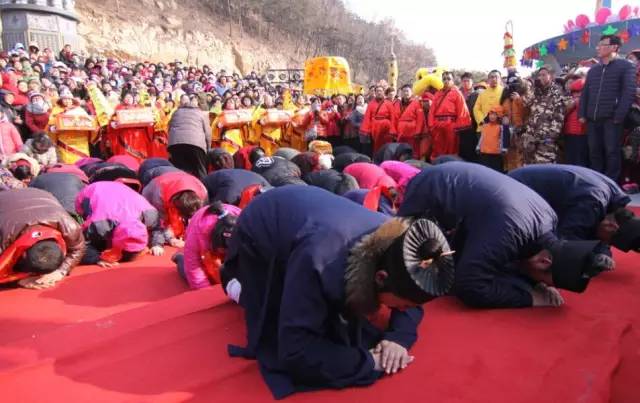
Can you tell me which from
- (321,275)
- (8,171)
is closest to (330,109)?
(8,171)

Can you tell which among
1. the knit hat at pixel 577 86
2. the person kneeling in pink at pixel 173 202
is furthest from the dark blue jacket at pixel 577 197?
the knit hat at pixel 577 86

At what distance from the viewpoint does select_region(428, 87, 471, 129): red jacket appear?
6543 millimetres

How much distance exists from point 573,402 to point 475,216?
0.96 metres

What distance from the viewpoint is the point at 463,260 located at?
225 cm

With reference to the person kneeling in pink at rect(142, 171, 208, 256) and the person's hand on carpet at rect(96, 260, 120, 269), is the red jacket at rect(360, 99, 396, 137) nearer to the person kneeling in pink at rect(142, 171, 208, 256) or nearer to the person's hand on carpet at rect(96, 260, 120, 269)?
the person kneeling in pink at rect(142, 171, 208, 256)

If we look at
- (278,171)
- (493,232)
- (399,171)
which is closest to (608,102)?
(399,171)

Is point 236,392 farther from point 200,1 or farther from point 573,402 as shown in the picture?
point 200,1

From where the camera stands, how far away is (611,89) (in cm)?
491

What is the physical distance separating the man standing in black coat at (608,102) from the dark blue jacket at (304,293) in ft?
13.5

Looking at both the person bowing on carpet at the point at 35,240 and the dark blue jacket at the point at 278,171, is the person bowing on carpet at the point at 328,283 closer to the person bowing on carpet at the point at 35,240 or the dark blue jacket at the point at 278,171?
the person bowing on carpet at the point at 35,240

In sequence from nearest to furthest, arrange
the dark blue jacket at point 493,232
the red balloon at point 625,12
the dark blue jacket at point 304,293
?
the dark blue jacket at point 304,293
the dark blue jacket at point 493,232
the red balloon at point 625,12

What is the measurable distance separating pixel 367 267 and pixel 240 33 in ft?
103

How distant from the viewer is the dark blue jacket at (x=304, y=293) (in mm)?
Result: 1497

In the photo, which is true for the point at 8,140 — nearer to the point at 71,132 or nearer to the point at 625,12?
the point at 71,132
